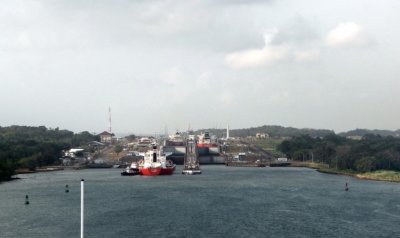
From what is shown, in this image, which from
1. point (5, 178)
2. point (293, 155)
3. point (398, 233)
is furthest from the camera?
point (293, 155)

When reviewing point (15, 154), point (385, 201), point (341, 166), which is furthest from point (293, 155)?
point (385, 201)

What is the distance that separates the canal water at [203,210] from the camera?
18703mm

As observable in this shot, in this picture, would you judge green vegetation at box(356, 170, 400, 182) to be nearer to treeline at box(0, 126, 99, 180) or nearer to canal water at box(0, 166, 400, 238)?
canal water at box(0, 166, 400, 238)

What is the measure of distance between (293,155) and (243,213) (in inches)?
1714

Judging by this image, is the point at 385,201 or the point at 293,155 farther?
the point at 293,155

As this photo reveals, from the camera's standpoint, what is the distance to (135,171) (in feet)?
152

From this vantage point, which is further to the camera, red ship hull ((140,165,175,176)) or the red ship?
the red ship

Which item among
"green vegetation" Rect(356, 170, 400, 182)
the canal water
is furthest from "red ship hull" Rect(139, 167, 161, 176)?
"green vegetation" Rect(356, 170, 400, 182)

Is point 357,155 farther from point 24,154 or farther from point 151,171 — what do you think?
point 24,154

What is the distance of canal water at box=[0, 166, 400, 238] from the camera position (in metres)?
18.7

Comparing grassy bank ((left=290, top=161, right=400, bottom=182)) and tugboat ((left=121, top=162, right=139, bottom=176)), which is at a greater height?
tugboat ((left=121, top=162, right=139, bottom=176))

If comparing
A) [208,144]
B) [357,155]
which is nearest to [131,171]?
[357,155]

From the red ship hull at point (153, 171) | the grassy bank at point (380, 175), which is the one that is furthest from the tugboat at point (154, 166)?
the grassy bank at point (380, 175)

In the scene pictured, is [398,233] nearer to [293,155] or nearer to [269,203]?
[269,203]
